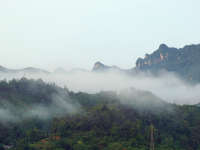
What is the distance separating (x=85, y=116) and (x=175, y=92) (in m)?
58.7

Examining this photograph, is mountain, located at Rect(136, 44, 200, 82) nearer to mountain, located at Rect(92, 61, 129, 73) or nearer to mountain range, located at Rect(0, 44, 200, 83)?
mountain range, located at Rect(0, 44, 200, 83)

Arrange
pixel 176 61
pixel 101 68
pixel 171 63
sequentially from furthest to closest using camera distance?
pixel 101 68 → pixel 171 63 → pixel 176 61

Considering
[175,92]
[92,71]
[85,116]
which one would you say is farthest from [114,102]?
[92,71]

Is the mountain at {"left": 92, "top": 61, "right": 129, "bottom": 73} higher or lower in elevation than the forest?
higher

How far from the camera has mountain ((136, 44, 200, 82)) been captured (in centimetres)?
8056

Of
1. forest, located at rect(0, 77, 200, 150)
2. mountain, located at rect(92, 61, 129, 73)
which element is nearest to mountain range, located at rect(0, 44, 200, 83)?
mountain, located at rect(92, 61, 129, 73)

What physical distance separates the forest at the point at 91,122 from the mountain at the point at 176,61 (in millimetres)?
43900

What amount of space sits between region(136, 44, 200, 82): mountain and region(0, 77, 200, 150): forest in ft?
144

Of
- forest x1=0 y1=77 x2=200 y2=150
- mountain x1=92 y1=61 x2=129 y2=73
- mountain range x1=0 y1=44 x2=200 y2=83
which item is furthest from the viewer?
mountain x1=92 y1=61 x2=129 y2=73

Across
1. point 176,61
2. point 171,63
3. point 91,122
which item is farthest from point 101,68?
point 91,122

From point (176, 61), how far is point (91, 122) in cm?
7242

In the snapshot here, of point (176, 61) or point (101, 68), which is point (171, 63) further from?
point (101, 68)

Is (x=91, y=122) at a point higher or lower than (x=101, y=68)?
lower

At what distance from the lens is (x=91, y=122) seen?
3000 cm
